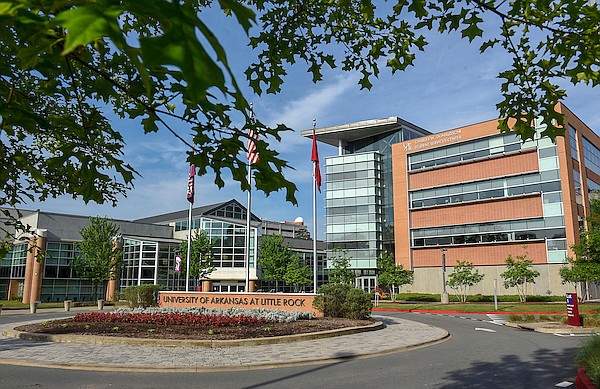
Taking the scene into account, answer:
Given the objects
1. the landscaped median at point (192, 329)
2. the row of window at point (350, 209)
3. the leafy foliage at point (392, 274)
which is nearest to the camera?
the landscaped median at point (192, 329)

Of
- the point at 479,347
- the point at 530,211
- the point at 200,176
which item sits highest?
the point at 530,211

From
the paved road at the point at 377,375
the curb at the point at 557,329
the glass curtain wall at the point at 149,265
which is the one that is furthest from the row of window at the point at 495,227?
the paved road at the point at 377,375

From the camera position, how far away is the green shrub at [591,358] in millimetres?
7822

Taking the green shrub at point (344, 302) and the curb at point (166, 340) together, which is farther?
the green shrub at point (344, 302)

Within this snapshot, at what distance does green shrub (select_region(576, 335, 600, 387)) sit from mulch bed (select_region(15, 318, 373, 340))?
904 cm

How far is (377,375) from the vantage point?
9.89 metres

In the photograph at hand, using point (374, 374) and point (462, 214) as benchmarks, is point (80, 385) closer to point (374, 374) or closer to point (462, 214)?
point (374, 374)

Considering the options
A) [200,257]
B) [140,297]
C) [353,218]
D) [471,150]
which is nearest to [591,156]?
[471,150]

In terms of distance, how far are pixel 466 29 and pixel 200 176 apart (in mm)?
3689

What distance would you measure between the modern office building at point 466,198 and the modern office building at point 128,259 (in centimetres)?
1735

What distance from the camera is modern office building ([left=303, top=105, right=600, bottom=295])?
4866cm

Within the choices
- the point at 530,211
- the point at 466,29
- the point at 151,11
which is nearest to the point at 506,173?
the point at 530,211

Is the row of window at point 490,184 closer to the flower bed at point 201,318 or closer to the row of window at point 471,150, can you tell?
the row of window at point 471,150

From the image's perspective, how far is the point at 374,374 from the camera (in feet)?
32.8
